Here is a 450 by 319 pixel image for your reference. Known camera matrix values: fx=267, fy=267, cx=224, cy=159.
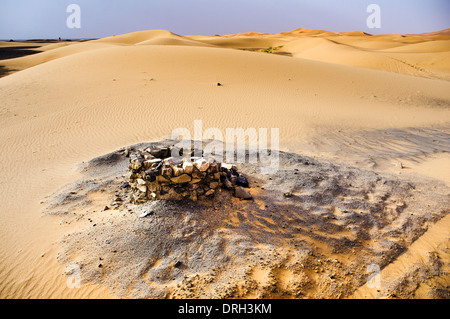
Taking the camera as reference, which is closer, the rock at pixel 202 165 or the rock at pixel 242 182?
the rock at pixel 202 165

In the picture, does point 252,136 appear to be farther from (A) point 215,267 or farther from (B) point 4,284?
(B) point 4,284

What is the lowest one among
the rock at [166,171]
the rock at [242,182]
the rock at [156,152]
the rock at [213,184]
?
the rock at [242,182]

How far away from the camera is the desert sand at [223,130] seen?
350cm

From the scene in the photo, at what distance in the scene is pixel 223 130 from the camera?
29.5ft

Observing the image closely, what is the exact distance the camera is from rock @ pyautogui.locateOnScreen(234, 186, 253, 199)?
4.73 metres

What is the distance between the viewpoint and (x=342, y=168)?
621 cm

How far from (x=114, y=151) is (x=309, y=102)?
877cm

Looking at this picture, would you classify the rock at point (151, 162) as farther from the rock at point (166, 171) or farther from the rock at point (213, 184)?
the rock at point (213, 184)

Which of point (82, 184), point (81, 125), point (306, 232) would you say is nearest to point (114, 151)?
point (82, 184)

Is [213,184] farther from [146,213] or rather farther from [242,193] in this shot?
[146,213]

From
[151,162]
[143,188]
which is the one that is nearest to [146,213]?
[143,188]

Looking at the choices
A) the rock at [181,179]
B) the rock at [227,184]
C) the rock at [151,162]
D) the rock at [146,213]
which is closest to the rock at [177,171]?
the rock at [181,179]

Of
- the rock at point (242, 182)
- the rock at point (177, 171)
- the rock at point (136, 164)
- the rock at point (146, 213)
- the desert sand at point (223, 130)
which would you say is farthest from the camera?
the rock at point (242, 182)

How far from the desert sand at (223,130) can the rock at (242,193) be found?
0.18 meters
